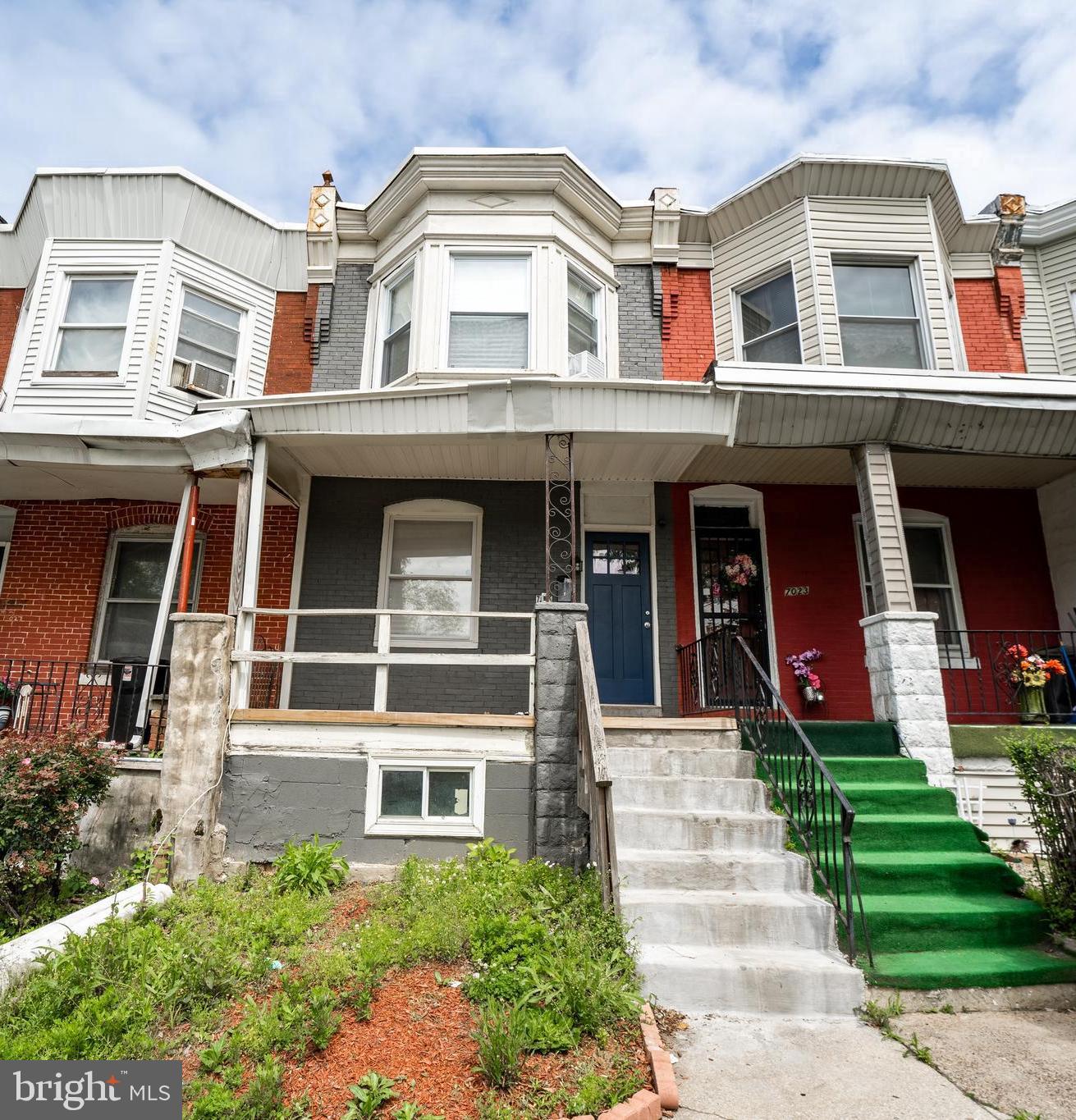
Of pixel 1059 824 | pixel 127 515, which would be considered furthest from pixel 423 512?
pixel 1059 824

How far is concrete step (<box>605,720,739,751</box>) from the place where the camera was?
6227 millimetres

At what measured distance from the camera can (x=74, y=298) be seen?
9.32m

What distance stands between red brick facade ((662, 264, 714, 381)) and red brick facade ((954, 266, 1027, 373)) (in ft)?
11.6

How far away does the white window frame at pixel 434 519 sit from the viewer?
8.47 m

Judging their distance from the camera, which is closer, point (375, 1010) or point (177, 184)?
point (375, 1010)

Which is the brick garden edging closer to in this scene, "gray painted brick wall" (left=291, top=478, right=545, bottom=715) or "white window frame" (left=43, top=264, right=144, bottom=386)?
"gray painted brick wall" (left=291, top=478, right=545, bottom=715)

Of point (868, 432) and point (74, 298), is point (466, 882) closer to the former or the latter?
point (868, 432)

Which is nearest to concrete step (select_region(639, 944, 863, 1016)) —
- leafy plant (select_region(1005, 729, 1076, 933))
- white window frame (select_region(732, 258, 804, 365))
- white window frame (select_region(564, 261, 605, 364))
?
leafy plant (select_region(1005, 729, 1076, 933))

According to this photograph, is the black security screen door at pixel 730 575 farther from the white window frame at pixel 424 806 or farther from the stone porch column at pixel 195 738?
the stone porch column at pixel 195 738

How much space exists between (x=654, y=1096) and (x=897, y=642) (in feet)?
16.0

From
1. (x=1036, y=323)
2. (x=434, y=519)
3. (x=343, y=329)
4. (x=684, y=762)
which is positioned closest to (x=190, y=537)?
(x=434, y=519)

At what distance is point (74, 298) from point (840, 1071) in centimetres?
1099

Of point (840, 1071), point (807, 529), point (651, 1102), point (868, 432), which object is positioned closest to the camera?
point (651, 1102)

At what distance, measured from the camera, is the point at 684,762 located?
5.97 metres
